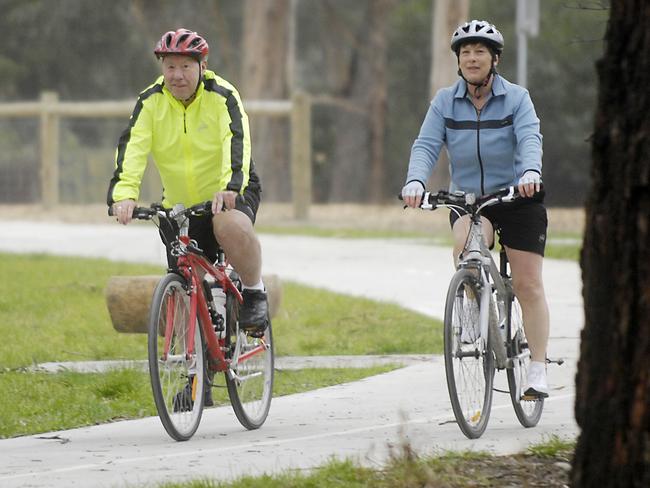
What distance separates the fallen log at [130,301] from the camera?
10906 mm

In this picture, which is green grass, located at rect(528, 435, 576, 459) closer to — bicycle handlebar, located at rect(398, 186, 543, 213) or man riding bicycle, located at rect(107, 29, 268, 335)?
bicycle handlebar, located at rect(398, 186, 543, 213)

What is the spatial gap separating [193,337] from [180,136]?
94 centimetres

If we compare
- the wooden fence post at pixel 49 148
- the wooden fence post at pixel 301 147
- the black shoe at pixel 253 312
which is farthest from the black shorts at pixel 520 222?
the wooden fence post at pixel 49 148

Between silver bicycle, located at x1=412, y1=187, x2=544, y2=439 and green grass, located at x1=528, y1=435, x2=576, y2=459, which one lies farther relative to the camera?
silver bicycle, located at x1=412, y1=187, x2=544, y2=439

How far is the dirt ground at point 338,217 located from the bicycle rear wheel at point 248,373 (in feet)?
54.0

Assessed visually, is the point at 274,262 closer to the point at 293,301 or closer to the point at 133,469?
the point at 293,301

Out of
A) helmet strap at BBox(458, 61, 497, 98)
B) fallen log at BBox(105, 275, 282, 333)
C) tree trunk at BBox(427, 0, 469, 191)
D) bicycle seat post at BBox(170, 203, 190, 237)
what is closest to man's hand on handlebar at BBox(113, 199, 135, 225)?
bicycle seat post at BBox(170, 203, 190, 237)

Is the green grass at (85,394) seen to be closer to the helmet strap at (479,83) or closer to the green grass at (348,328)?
the green grass at (348,328)

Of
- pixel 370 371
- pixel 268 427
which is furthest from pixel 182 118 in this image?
pixel 370 371

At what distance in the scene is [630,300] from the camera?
4.59m

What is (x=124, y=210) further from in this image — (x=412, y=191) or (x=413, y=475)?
(x=413, y=475)

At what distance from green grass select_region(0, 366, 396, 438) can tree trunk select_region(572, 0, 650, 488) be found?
12.3 ft

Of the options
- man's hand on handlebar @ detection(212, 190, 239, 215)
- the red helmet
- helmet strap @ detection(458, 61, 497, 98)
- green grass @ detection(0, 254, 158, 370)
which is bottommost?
green grass @ detection(0, 254, 158, 370)

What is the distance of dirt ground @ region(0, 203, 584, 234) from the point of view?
25906mm
